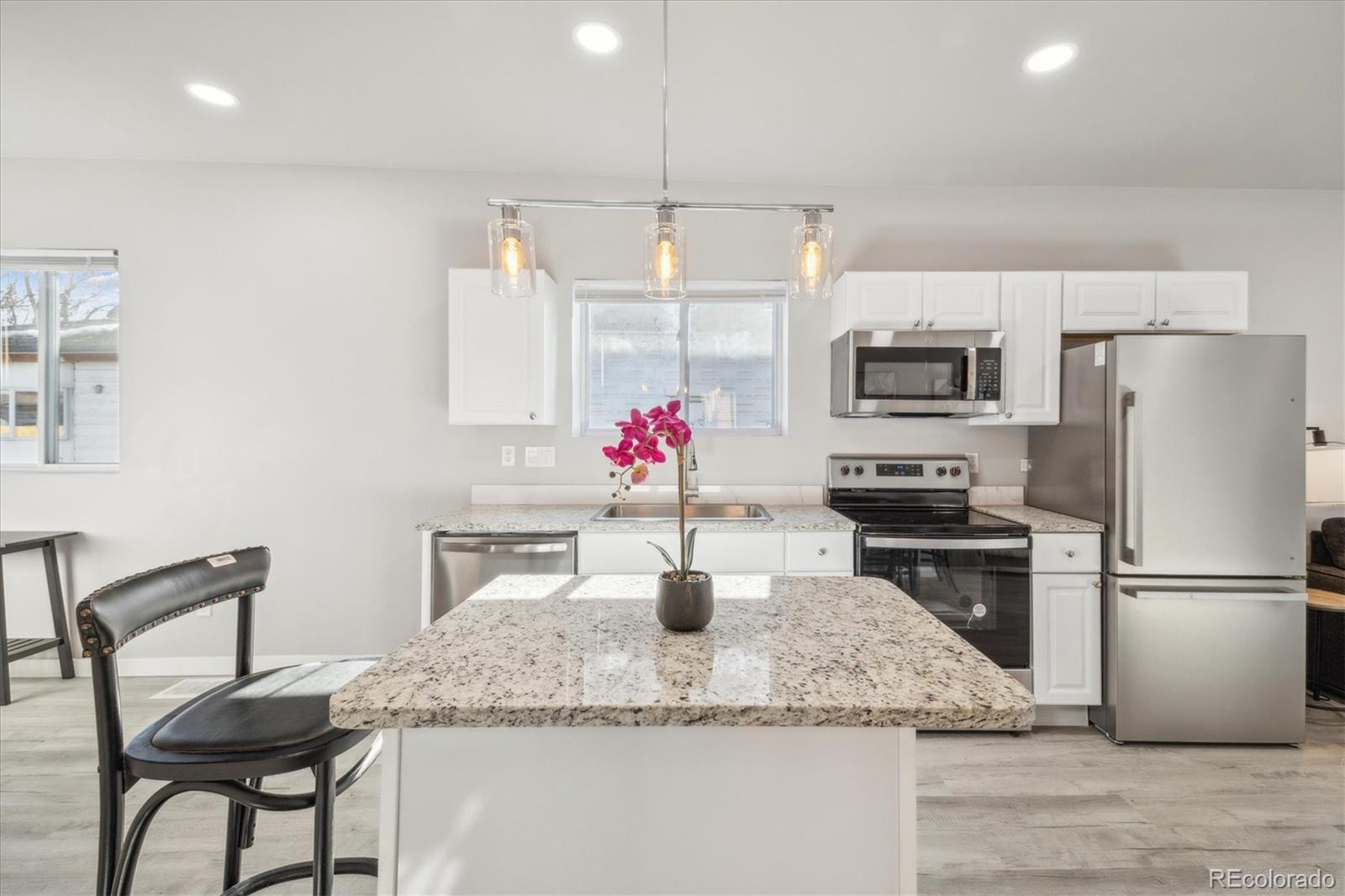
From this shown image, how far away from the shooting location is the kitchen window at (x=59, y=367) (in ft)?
10.5

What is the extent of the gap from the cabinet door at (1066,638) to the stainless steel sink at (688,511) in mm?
1269

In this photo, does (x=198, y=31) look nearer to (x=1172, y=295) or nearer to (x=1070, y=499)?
(x=1070, y=499)

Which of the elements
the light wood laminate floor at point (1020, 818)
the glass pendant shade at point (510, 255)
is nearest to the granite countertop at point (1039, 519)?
the light wood laminate floor at point (1020, 818)

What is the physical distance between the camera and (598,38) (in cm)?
211

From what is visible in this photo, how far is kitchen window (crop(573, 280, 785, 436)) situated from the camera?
3381 mm

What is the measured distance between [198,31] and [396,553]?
2.31 meters

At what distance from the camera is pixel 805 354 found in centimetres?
331

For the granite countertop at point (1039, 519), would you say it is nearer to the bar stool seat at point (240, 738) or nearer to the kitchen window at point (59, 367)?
the bar stool seat at point (240, 738)

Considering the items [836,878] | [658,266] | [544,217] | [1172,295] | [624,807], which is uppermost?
[544,217]

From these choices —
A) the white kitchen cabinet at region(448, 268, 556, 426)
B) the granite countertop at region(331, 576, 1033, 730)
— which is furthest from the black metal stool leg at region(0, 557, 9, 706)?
the granite countertop at region(331, 576, 1033, 730)

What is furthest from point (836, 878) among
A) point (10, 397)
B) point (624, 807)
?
point (10, 397)

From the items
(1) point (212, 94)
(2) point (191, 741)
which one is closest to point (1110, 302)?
(2) point (191, 741)

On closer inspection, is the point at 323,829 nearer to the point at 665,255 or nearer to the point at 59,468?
the point at 665,255

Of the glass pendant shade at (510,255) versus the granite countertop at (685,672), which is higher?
the glass pendant shade at (510,255)
